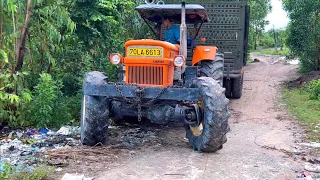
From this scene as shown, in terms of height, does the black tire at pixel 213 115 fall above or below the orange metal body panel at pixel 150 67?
below

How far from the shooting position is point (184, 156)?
7.02m

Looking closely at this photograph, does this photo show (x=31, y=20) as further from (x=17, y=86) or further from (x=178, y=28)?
(x=178, y=28)

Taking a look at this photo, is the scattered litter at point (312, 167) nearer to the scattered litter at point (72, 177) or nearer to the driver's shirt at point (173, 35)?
the scattered litter at point (72, 177)

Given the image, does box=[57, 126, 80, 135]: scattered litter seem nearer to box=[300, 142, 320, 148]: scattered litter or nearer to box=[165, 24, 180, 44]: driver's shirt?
box=[165, 24, 180, 44]: driver's shirt

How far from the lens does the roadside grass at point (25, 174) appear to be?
5.36 meters

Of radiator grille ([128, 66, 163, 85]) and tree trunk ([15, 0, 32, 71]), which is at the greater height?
tree trunk ([15, 0, 32, 71])

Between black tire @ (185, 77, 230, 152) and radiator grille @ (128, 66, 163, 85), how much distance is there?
0.75 m

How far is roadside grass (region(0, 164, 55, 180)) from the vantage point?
17.6ft

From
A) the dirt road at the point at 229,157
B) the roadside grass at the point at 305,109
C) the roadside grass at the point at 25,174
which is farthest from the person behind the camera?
the roadside grass at the point at 305,109

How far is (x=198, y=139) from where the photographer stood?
719cm

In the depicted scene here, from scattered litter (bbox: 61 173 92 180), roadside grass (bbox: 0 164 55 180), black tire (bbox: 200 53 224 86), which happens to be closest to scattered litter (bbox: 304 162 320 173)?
black tire (bbox: 200 53 224 86)

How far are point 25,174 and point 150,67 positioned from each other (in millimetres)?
2814

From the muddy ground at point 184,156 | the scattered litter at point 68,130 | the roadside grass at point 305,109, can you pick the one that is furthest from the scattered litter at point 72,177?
the roadside grass at point 305,109

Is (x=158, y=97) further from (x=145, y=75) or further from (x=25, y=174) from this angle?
(x=25, y=174)
